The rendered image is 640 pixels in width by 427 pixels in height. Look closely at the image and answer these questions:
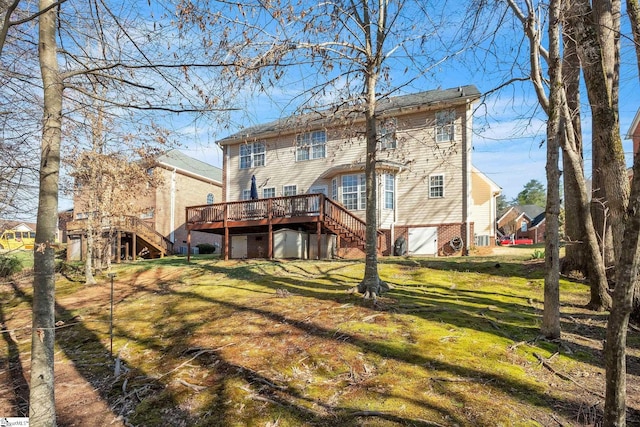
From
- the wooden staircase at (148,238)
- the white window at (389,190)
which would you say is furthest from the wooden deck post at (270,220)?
the wooden staircase at (148,238)

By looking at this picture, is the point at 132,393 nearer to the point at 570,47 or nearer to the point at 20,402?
the point at 20,402

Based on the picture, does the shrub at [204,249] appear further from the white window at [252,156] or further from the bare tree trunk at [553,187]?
the bare tree trunk at [553,187]

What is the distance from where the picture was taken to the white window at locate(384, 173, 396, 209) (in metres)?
17.0

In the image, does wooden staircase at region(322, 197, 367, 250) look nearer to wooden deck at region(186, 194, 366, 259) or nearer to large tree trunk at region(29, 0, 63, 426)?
wooden deck at region(186, 194, 366, 259)

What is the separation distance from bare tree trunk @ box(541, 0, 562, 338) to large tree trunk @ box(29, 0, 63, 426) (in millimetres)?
5680

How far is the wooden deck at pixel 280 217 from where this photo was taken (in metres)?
14.0

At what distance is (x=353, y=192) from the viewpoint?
17328mm

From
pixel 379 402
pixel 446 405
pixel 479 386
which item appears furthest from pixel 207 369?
pixel 479 386

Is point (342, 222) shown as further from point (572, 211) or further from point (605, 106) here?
point (605, 106)

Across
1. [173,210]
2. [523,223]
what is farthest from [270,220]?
[523,223]

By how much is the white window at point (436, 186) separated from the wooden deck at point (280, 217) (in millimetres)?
3964

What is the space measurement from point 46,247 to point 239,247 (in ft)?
42.9

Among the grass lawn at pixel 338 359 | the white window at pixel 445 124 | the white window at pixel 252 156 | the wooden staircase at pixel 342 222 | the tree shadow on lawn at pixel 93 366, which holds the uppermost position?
the white window at pixel 252 156

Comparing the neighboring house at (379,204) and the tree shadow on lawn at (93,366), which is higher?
the neighboring house at (379,204)
